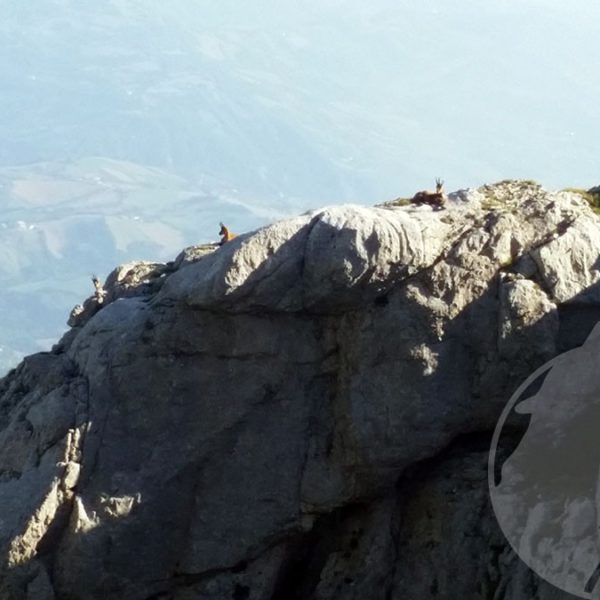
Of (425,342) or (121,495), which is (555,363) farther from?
(121,495)

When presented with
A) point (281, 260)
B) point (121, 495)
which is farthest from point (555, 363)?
point (121, 495)

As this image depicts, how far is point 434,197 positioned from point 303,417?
8.78 meters

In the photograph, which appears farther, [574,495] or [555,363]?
[555,363]

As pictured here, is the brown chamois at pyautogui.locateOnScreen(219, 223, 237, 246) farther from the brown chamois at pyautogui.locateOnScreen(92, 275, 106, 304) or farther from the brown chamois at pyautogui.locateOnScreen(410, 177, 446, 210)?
the brown chamois at pyautogui.locateOnScreen(410, 177, 446, 210)

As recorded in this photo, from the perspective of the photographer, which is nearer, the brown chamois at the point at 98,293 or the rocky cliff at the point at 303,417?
the rocky cliff at the point at 303,417

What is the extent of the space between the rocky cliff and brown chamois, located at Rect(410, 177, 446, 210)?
1.66 m

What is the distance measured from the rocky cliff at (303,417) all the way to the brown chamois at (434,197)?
1.66 metres

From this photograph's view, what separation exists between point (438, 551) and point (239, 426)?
7075 mm

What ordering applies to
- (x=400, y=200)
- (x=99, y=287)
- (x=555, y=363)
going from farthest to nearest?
(x=99, y=287) → (x=400, y=200) → (x=555, y=363)

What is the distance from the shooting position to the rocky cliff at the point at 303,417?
88.5 feet

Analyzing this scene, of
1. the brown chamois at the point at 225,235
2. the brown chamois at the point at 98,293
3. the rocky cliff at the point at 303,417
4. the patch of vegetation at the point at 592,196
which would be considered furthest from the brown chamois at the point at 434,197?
the brown chamois at the point at 98,293

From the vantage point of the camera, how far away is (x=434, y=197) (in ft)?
101

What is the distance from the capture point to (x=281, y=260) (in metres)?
→ 27.5
